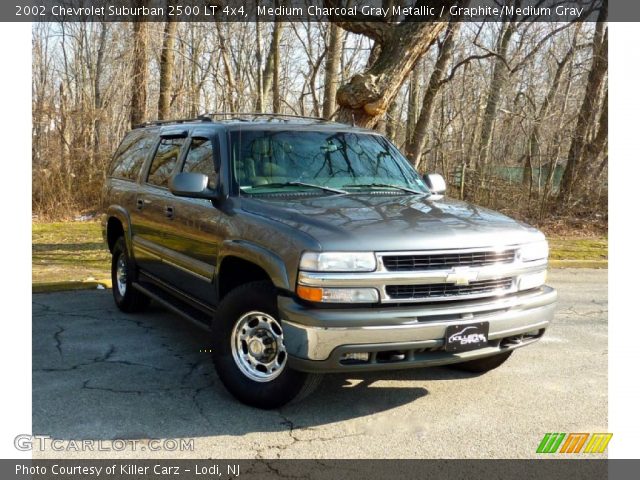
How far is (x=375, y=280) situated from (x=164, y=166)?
3023 millimetres

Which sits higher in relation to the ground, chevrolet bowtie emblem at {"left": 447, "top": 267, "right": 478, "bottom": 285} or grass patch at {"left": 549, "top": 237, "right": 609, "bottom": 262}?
chevrolet bowtie emblem at {"left": 447, "top": 267, "right": 478, "bottom": 285}

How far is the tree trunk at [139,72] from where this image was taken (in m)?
14.0

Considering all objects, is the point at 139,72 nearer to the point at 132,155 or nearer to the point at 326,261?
the point at 132,155

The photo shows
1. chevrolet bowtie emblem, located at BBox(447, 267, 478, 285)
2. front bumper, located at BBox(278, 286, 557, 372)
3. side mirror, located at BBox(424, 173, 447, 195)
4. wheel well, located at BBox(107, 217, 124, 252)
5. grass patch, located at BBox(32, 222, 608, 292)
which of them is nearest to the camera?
front bumper, located at BBox(278, 286, 557, 372)

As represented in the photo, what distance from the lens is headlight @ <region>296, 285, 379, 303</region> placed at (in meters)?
3.72

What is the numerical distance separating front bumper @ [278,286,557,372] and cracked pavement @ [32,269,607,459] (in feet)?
1.60

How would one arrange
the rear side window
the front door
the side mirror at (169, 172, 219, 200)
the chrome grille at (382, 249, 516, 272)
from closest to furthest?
the chrome grille at (382, 249, 516, 272), the side mirror at (169, 172, 219, 200), the front door, the rear side window

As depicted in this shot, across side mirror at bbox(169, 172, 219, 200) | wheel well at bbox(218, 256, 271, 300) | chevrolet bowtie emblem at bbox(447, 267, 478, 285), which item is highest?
side mirror at bbox(169, 172, 219, 200)

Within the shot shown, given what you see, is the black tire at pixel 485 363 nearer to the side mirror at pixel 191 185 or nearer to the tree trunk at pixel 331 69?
the side mirror at pixel 191 185

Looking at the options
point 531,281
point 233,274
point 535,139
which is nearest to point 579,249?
point 535,139

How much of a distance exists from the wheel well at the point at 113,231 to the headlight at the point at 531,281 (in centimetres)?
463

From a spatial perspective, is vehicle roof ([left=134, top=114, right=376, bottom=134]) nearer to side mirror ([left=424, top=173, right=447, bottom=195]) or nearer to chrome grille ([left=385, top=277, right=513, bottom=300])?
side mirror ([left=424, top=173, right=447, bottom=195])

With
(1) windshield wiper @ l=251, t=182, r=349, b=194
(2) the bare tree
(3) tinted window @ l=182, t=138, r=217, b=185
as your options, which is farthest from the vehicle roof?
(2) the bare tree

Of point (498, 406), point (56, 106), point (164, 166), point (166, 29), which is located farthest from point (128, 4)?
point (498, 406)
